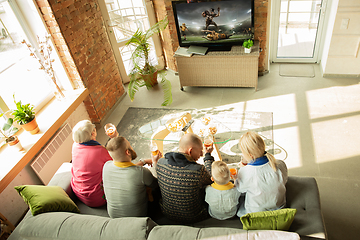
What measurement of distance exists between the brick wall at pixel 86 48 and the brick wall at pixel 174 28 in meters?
1.15

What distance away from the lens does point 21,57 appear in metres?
3.04

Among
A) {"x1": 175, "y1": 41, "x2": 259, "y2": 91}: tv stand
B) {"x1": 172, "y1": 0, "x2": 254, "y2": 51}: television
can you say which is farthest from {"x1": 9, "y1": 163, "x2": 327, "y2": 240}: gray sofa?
{"x1": 172, "y1": 0, "x2": 254, "y2": 51}: television

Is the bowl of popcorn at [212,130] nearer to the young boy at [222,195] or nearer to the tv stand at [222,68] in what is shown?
the young boy at [222,195]

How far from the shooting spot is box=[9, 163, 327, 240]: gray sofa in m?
1.50

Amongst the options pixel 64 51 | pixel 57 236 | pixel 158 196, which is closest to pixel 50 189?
pixel 57 236

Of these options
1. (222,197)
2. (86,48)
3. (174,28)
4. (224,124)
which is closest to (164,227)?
(222,197)

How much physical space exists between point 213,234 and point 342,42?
3.75 m

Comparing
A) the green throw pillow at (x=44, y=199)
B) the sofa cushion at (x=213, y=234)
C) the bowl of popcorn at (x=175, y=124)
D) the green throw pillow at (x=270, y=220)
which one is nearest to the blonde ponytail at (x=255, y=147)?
the green throw pillow at (x=270, y=220)

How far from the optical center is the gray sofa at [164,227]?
4.92 ft

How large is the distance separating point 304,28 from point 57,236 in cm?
473

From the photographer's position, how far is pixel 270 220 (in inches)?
59.7

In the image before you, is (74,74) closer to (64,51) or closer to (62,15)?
(64,51)

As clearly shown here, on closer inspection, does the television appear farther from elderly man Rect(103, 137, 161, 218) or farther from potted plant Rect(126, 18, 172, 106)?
elderly man Rect(103, 137, 161, 218)

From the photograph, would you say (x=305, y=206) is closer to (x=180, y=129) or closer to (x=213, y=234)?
(x=213, y=234)
